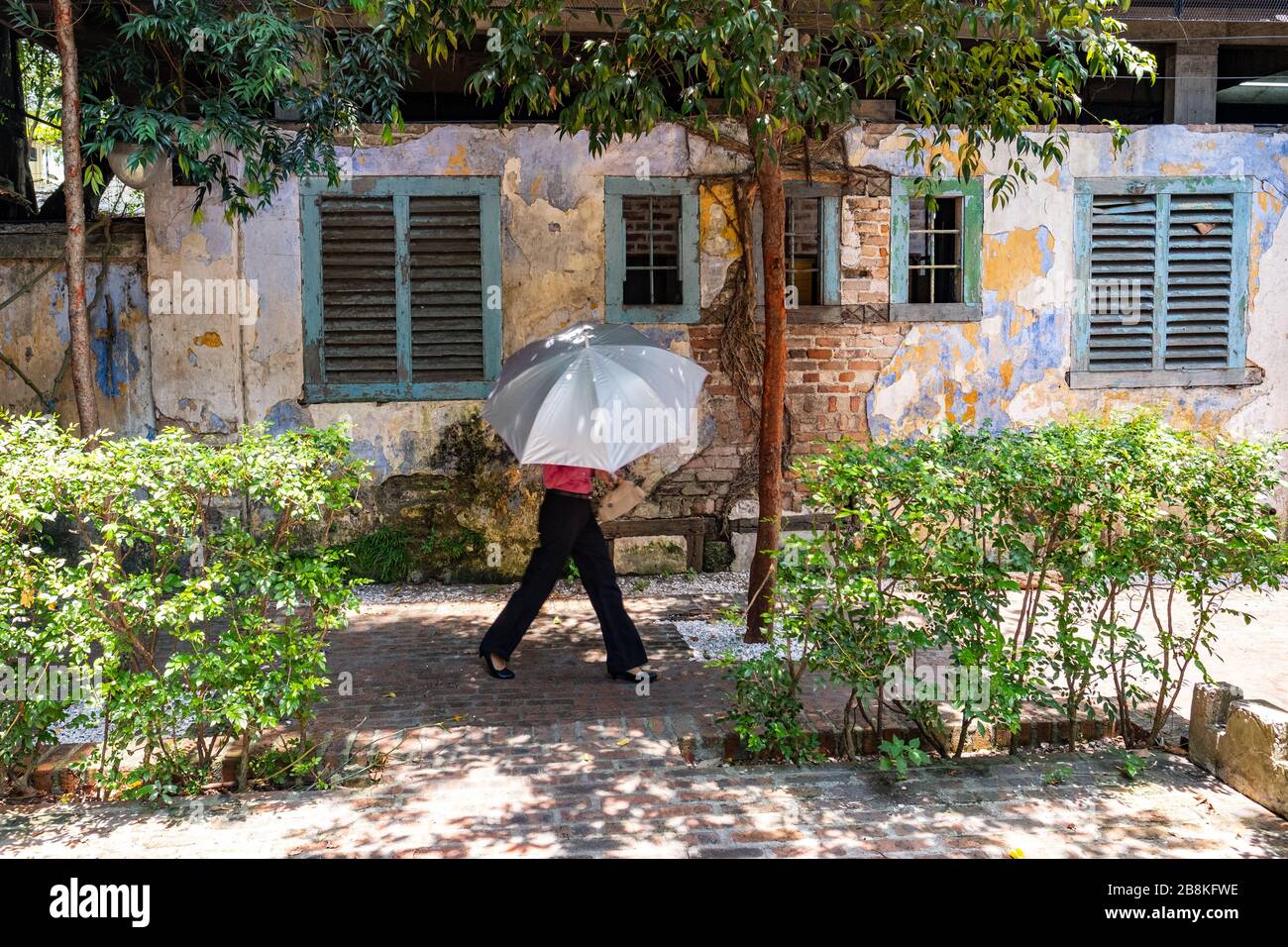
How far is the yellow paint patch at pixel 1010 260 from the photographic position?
914 cm

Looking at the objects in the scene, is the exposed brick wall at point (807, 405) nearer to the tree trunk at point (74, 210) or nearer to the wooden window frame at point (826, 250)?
the wooden window frame at point (826, 250)

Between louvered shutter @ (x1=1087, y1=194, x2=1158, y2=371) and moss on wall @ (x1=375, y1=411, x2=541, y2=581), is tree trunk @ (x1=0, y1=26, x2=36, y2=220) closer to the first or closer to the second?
moss on wall @ (x1=375, y1=411, x2=541, y2=581)

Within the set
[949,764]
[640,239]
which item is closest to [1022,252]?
[640,239]

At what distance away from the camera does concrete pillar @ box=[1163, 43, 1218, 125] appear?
366 inches

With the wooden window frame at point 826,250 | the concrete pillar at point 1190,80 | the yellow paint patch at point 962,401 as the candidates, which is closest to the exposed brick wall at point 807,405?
the wooden window frame at point 826,250

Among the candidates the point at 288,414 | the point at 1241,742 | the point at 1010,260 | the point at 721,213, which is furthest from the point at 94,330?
the point at 1241,742

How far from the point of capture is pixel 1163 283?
30.5 ft

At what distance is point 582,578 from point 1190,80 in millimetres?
7334

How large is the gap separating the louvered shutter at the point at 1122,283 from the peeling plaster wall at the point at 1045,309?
233mm

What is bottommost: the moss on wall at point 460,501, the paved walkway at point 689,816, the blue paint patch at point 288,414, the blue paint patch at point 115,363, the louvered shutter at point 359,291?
the paved walkway at point 689,816

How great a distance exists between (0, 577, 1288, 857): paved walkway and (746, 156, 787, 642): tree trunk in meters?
1.22

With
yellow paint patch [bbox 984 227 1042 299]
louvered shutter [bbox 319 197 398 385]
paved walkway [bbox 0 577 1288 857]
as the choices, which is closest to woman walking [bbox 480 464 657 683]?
paved walkway [bbox 0 577 1288 857]

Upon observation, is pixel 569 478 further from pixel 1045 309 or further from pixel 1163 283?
pixel 1163 283

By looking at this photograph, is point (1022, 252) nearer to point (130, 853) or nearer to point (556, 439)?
point (556, 439)
